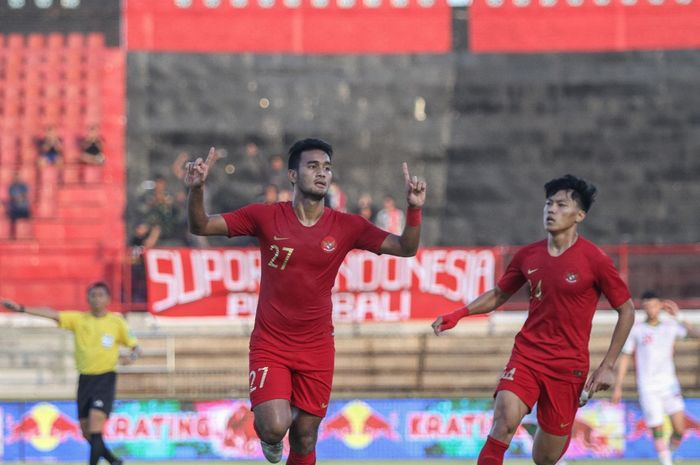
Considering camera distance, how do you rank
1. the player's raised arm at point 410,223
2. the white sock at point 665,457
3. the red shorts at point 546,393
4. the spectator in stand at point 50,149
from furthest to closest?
the spectator in stand at point 50,149 < the white sock at point 665,457 < the red shorts at point 546,393 < the player's raised arm at point 410,223

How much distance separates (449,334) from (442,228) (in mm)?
5267

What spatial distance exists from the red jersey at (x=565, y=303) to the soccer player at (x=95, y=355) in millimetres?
4860

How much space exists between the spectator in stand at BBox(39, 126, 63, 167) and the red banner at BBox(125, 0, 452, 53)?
2.14 metres

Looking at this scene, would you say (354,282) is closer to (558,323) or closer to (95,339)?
(95,339)

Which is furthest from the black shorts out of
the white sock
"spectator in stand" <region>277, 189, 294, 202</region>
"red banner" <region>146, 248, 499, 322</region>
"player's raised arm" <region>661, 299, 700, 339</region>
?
"spectator in stand" <region>277, 189, 294, 202</region>

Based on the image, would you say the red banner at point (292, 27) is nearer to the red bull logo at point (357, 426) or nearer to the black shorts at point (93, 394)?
the red bull logo at point (357, 426)

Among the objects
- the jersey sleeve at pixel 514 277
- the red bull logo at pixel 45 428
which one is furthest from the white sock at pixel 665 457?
the red bull logo at pixel 45 428

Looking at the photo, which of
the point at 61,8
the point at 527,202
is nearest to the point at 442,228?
the point at 527,202

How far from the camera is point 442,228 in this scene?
22703 mm

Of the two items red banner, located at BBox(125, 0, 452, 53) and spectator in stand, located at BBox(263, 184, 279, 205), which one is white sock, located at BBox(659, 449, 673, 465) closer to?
spectator in stand, located at BBox(263, 184, 279, 205)

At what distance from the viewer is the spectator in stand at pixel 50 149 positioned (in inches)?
879

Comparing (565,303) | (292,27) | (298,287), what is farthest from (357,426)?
(292,27)

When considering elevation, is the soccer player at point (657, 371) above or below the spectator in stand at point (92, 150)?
below

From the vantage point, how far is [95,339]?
12320mm
